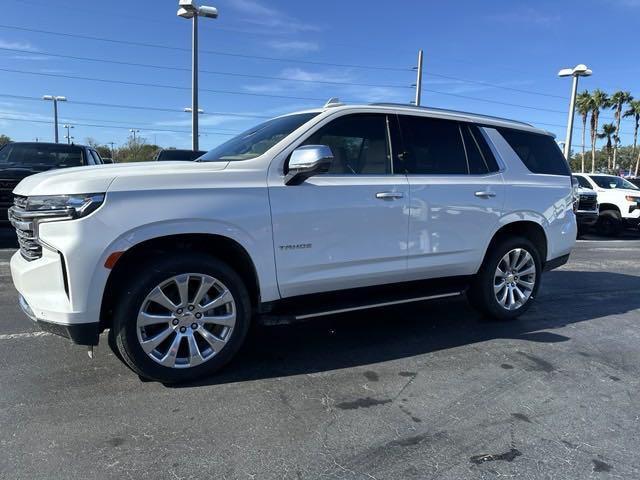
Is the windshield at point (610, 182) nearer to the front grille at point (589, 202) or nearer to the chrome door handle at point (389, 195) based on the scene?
the front grille at point (589, 202)

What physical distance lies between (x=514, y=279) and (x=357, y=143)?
225 cm

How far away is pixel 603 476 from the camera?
8.31 ft

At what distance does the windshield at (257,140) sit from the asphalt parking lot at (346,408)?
1582 mm

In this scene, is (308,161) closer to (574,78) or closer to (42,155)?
(42,155)

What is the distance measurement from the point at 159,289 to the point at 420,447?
73.5 inches

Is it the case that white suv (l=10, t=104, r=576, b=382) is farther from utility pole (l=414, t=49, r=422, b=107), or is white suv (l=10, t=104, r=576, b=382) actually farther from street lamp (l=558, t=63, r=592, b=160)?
utility pole (l=414, t=49, r=422, b=107)

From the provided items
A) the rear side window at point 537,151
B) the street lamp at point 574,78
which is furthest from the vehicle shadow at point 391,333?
the street lamp at point 574,78

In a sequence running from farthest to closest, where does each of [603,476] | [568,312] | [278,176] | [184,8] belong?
[184,8] < [568,312] < [278,176] < [603,476]

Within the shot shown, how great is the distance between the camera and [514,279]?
5129mm

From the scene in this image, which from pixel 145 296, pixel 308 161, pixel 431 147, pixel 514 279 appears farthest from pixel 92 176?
pixel 514 279

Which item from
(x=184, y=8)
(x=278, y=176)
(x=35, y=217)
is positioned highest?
(x=184, y=8)

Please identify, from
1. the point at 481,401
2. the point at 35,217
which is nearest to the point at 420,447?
the point at 481,401

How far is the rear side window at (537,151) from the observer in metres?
5.19

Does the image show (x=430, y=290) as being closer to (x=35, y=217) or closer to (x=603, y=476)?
(x=603, y=476)
